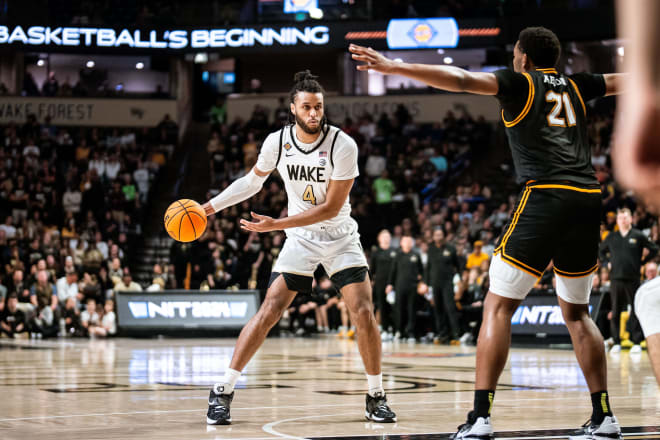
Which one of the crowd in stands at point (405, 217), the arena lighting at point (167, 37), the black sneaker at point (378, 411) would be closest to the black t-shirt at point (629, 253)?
the crowd in stands at point (405, 217)

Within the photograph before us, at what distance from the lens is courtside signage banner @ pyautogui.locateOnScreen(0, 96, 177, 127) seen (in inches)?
1222

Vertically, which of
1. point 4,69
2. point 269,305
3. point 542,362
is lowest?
point 542,362

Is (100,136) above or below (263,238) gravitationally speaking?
above

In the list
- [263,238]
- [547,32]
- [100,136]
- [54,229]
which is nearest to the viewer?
[547,32]

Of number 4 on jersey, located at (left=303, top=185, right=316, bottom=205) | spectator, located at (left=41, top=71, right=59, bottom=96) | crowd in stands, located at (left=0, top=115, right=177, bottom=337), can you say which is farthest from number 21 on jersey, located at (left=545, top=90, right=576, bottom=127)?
spectator, located at (left=41, top=71, right=59, bottom=96)

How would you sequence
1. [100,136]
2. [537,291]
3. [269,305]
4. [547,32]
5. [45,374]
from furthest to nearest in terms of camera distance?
[100,136] < [537,291] < [45,374] < [269,305] < [547,32]

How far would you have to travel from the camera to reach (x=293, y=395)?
7.96 metres

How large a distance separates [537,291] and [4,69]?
23.3 meters

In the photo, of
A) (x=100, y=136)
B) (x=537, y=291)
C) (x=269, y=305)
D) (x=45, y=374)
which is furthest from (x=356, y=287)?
(x=100, y=136)

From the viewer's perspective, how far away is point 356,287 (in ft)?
21.4

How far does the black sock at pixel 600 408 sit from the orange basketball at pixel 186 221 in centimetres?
281

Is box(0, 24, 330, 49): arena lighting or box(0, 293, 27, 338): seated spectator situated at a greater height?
box(0, 24, 330, 49): arena lighting

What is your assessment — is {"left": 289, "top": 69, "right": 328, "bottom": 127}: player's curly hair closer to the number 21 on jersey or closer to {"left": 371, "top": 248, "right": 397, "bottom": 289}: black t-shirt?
the number 21 on jersey

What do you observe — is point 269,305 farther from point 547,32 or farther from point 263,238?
point 263,238
